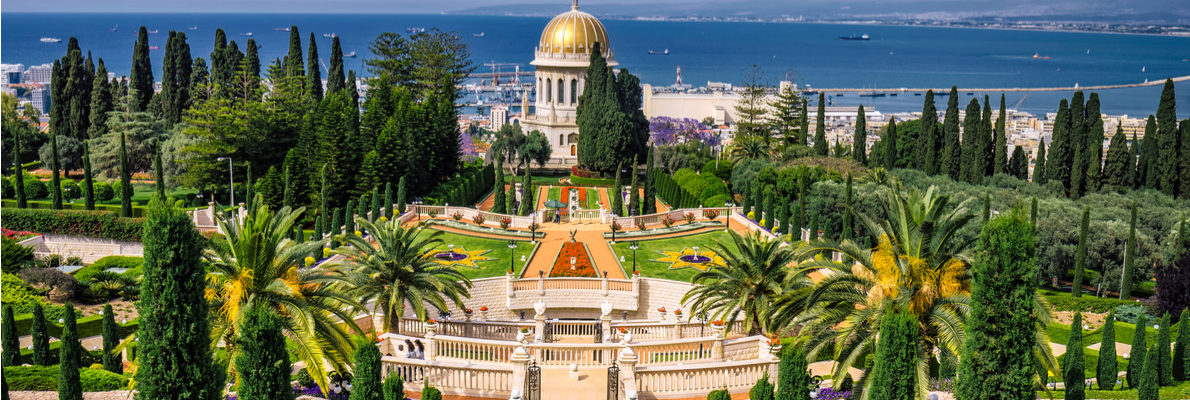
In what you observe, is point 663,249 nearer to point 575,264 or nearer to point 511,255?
point 575,264

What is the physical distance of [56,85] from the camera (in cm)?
7350

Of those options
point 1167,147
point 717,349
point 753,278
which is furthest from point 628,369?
point 1167,147

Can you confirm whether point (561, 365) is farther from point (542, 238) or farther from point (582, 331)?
point (542, 238)

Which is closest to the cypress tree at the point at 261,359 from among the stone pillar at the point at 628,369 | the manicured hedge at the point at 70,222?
the stone pillar at the point at 628,369

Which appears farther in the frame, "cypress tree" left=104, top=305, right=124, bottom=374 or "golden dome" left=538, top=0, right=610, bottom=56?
"golden dome" left=538, top=0, right=610, bottom=56

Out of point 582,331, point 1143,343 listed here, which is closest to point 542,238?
point 582,331

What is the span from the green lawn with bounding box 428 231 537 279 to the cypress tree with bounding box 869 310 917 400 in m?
27.7

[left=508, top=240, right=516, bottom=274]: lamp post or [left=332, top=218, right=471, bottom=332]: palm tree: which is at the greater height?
[left=332, top=218, right=471, bottom=332]: palm tree

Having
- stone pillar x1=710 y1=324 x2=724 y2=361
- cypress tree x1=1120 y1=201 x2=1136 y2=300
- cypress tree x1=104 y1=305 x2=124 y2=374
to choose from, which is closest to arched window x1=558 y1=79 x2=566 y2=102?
cypress tree x1=1120 y1=201 x2=1136 y2=300

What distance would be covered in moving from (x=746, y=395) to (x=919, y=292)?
21.7 feet

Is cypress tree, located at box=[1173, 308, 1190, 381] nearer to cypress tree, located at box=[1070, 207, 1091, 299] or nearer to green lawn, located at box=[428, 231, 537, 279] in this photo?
cypress tree, located at box=[1070, 207, 1091, 299]

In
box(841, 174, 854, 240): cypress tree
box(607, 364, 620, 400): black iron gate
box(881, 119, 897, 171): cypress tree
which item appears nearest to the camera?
box(607, 364, 620, 400): black iron gate

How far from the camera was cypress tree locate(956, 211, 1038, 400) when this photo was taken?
1997cm

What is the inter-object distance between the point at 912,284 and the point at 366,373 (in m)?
10.9
